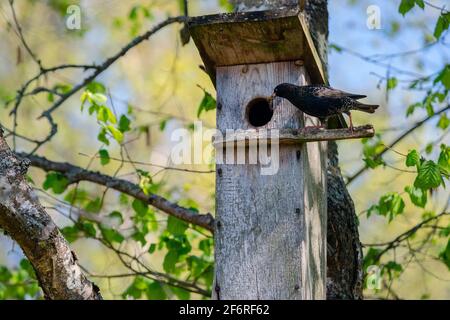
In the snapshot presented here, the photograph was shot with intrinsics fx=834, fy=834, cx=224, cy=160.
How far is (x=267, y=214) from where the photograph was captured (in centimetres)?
382

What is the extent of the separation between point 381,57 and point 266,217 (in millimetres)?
2678

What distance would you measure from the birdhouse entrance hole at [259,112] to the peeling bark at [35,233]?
1185mm

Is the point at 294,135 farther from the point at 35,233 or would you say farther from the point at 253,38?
the point at 35,233

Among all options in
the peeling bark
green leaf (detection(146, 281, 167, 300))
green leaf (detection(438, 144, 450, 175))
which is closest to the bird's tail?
green leaf (detection(438, 144, 450, 175))

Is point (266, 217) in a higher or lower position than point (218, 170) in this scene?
lower

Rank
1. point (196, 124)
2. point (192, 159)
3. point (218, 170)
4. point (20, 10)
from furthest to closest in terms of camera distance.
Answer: point (20, 10) → point (196, 124) → point (192, 159) → point (218, 170)

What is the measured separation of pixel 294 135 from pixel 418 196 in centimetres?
104

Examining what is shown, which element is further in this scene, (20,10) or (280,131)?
(20,10)

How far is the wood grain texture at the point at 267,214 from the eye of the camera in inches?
147

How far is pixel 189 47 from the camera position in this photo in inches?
545

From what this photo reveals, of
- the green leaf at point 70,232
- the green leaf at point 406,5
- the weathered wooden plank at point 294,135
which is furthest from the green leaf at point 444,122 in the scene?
the green leaf at point 70,232
